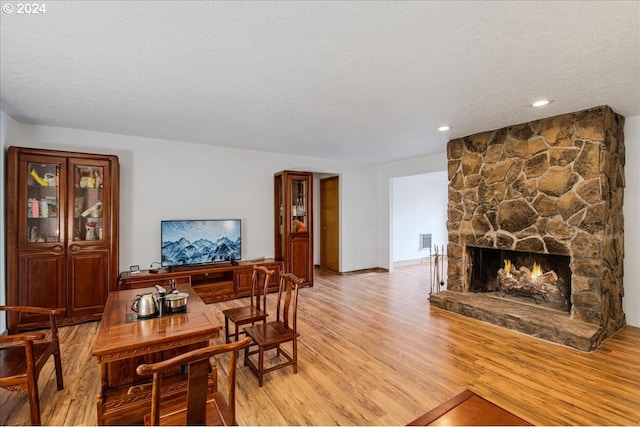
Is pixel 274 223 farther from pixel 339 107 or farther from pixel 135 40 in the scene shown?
pixel 135 40

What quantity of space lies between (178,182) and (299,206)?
210cm

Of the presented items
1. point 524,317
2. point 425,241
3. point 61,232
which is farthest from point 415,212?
point 61,232

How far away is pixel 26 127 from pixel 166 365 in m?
4.43

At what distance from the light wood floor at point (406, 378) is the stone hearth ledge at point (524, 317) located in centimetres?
10

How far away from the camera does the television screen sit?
464 centimetres

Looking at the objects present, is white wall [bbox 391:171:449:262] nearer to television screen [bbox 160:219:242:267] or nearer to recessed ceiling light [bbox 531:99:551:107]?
television screen [bbox 160:219:242:267]

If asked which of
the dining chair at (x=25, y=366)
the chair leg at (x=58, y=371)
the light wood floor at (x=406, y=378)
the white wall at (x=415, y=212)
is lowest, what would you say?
the light wood floor at (x=406, y=378)

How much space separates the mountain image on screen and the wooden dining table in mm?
2447

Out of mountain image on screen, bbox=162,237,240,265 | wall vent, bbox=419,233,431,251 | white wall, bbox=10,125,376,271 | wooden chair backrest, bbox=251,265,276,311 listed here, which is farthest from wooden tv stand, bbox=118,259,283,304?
wall vent, bbox=419,233,431,251

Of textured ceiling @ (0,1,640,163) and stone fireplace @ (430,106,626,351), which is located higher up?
textured ceiling @ (0,1,640,163)

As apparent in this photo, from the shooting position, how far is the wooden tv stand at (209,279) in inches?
163

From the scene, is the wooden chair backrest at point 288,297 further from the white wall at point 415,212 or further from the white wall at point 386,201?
the white wall at point 415,212

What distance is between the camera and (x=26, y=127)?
12.6 feet

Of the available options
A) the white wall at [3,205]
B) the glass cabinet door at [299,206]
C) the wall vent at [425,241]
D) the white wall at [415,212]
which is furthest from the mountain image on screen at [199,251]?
the wall vent at [425,241]
